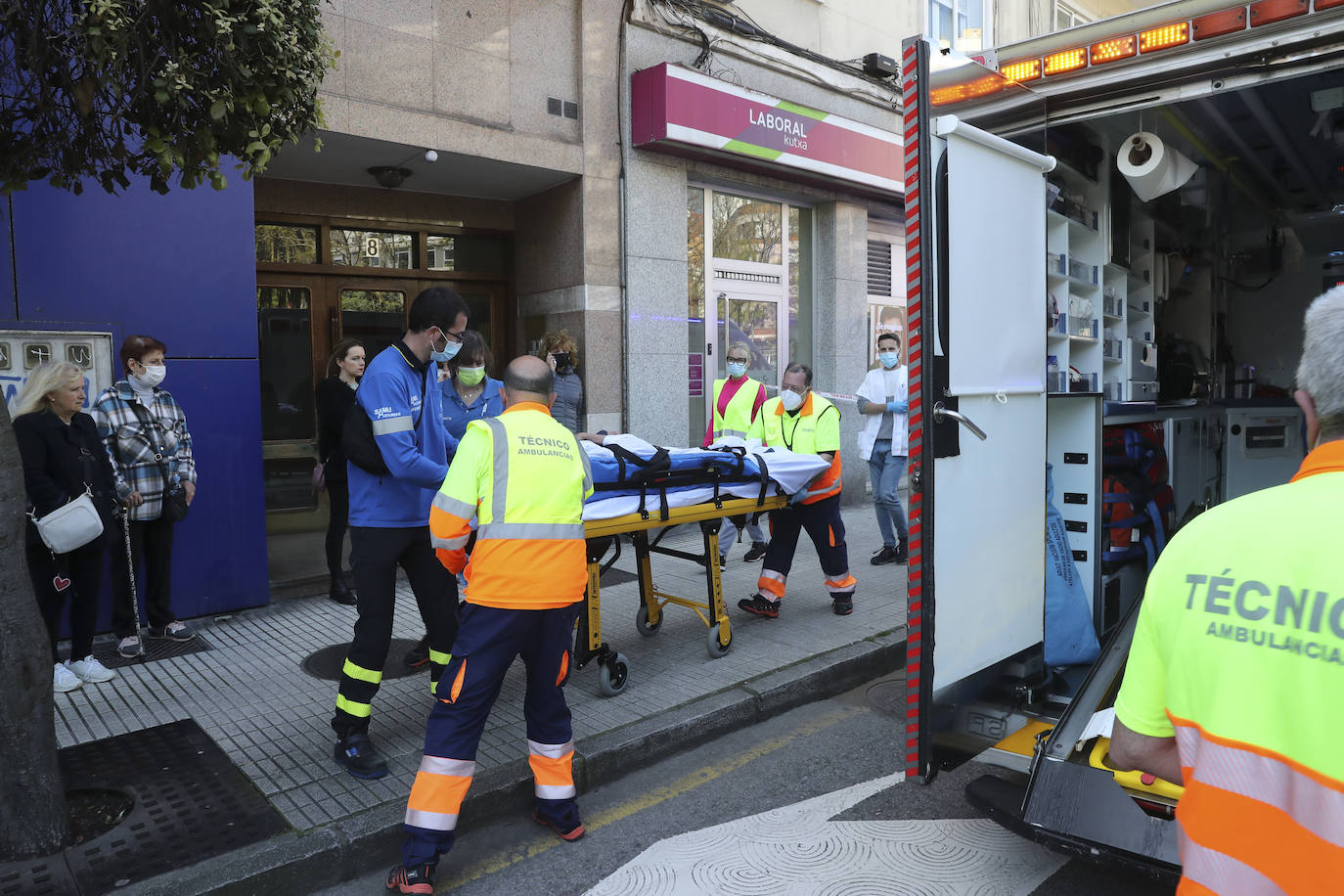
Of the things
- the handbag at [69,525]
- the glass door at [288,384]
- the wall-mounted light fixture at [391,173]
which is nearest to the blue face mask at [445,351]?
the handbag at [69,525]

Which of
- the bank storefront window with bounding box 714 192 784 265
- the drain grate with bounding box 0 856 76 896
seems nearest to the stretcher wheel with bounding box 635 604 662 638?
the drain grate with bounding box 0 856 76 896

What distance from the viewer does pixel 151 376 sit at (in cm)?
552

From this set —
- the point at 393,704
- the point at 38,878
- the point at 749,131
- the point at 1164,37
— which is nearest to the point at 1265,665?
the point at 1164,37

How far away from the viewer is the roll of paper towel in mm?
5145

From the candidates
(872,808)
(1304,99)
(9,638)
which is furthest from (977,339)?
(9,638)

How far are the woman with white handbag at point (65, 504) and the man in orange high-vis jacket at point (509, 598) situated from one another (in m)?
2.62

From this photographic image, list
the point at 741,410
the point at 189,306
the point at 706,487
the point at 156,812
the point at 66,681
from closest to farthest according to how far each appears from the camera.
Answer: the point at 156,812 → the point at 66,681 → the point at 706,487 → the point at 189,306 → the point at 741,410

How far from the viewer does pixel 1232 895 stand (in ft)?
4.49

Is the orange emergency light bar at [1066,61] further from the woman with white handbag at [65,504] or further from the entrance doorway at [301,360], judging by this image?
the entrance doorway at [301,360]

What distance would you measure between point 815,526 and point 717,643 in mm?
1331

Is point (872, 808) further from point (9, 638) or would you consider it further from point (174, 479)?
point (174, 479)

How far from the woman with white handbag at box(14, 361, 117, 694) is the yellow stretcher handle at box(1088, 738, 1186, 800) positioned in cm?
490

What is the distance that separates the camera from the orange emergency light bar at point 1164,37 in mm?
3605

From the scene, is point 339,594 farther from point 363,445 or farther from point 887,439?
point 887,439
